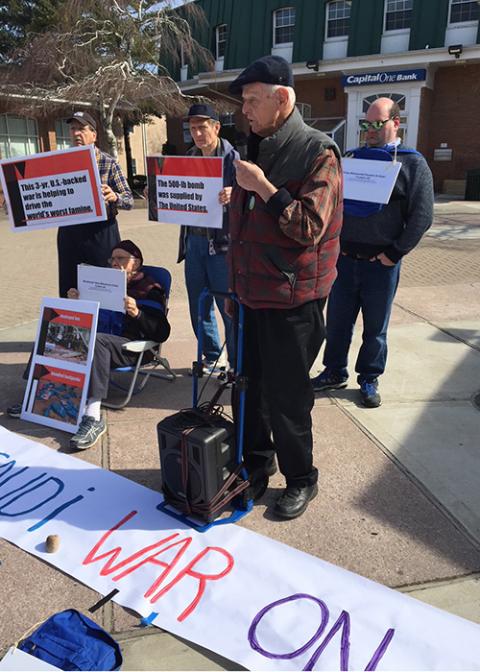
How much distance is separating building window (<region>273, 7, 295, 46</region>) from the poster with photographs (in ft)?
78.0

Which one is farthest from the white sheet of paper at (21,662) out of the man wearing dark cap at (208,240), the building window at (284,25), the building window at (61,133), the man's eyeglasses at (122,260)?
the building window at (284,25)

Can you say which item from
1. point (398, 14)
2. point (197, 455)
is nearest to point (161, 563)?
point (197, 455)

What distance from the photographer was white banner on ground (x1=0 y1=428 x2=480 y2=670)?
2041 millimetres

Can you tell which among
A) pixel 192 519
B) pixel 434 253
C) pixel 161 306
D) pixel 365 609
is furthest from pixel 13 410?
pixel 434 253

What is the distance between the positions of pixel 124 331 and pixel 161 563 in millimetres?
2009

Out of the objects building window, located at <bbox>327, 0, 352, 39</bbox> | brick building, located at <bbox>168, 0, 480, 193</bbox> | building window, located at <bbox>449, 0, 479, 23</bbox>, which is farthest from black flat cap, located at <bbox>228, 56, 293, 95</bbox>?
building window, located at <bbox>327, 0, 352, 39</bbox>

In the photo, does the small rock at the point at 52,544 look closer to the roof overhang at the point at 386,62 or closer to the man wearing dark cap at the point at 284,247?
the man wearing dark cap at the point at 284,247

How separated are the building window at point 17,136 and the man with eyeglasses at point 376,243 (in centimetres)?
2053

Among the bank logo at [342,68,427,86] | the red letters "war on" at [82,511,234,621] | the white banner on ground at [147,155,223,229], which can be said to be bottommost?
the red letters "war on" at [82,511,234,621]

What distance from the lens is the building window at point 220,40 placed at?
25834mm

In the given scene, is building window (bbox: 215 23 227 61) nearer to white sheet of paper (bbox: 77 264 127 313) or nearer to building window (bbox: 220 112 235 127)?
building window (bbox: 220 112 235 127)

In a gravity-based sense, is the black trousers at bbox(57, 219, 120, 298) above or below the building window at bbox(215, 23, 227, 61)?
below

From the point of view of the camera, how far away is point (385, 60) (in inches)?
827

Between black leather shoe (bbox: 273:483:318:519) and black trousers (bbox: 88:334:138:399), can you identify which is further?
black trousers (bbox: 88:334:138:399)
